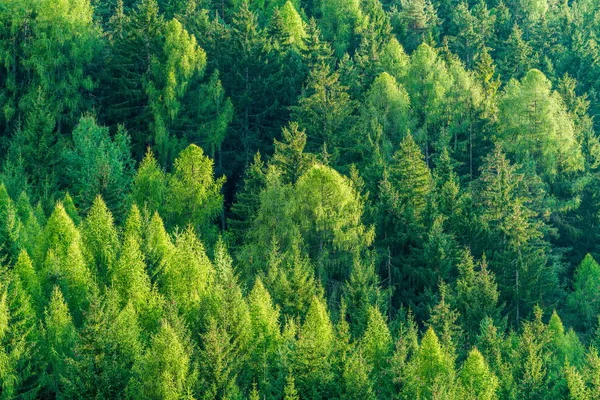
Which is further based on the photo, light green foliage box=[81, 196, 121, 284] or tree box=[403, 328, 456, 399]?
light green foliage box=[81, 196, 121, 284]

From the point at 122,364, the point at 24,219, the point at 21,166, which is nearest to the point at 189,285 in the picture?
the point at 122,364

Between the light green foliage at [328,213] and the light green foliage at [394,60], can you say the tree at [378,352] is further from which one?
the light green foliage at [394,60]

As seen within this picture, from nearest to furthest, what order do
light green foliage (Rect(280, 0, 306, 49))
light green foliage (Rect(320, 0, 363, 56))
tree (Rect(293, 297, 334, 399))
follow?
tree (Rect(293, 297, 334, 399)), light green foliage (Rect(280, 0, 306, 49)), light green foliage (Rect(320, 0, 363, 56))

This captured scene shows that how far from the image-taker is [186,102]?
76312 mm

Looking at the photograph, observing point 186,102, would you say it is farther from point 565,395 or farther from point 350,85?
point 565,395

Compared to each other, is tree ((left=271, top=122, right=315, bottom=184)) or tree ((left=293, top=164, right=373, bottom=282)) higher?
tree ((left=271, top=122, right=315, bottom=184))

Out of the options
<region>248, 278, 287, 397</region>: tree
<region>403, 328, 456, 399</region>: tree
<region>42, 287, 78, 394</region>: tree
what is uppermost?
<region>42, 287, 78, 394</region>: tree

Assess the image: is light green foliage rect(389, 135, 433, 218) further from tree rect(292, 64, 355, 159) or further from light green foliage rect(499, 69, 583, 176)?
light green foliage rect(499, 69, 583, 176)

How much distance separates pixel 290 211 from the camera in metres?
61.1

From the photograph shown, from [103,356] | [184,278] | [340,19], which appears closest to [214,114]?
[340,19]

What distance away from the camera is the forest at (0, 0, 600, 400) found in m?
48.7

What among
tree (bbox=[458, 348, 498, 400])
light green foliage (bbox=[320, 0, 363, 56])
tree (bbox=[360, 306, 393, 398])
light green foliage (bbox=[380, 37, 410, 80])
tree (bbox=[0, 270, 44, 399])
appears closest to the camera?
tree (bbox=[0, 270, 44, 399])

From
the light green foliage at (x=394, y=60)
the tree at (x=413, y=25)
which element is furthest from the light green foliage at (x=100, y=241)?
the tree at (x=413, y=25)

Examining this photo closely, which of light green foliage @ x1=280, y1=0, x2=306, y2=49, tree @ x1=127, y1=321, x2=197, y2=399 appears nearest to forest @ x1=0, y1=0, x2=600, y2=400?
tree @ x1=127, y1=321, x2=197, y2=399
